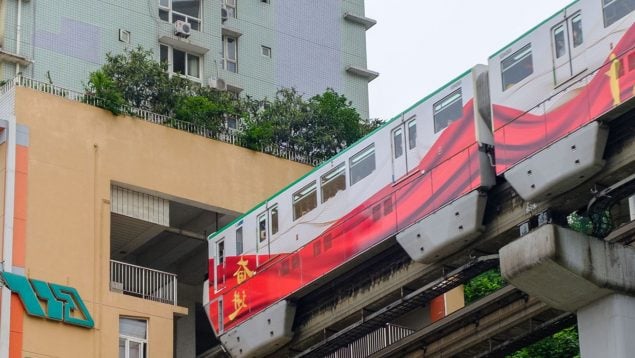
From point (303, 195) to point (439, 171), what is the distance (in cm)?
535

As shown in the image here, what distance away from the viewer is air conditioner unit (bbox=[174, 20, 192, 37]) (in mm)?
48719

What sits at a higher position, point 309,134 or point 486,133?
point 309,134

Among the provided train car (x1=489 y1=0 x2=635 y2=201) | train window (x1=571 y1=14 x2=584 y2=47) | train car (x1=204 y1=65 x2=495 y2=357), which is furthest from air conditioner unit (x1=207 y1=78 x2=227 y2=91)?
train window (x1=571 y1=14 x2=584 y2=47)

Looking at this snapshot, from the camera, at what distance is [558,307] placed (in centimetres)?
2833

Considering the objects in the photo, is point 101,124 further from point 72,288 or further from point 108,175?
point 72,288

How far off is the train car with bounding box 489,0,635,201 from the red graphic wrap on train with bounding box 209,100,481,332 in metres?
1.06

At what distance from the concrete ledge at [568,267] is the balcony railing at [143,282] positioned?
11680mm

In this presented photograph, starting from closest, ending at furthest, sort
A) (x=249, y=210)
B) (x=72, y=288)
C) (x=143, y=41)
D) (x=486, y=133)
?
1. (x=486, y=133)
2. (x=72, y=288)
3. (x=249, y=210)
4. (x=143, y=41)

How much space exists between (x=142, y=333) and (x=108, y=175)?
361 centimetres

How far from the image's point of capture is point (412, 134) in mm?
31641

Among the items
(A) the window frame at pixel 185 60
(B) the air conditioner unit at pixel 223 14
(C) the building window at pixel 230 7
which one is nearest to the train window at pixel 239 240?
(A) the window frame at pixel 185 60

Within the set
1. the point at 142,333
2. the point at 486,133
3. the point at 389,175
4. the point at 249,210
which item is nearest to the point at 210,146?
the point at 249,210

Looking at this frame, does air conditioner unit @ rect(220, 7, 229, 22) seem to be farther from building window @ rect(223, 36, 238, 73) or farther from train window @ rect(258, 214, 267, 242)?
train window @ rect(258, 214, 267, 242)

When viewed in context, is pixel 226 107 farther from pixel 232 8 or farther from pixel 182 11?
pixel 232 8
